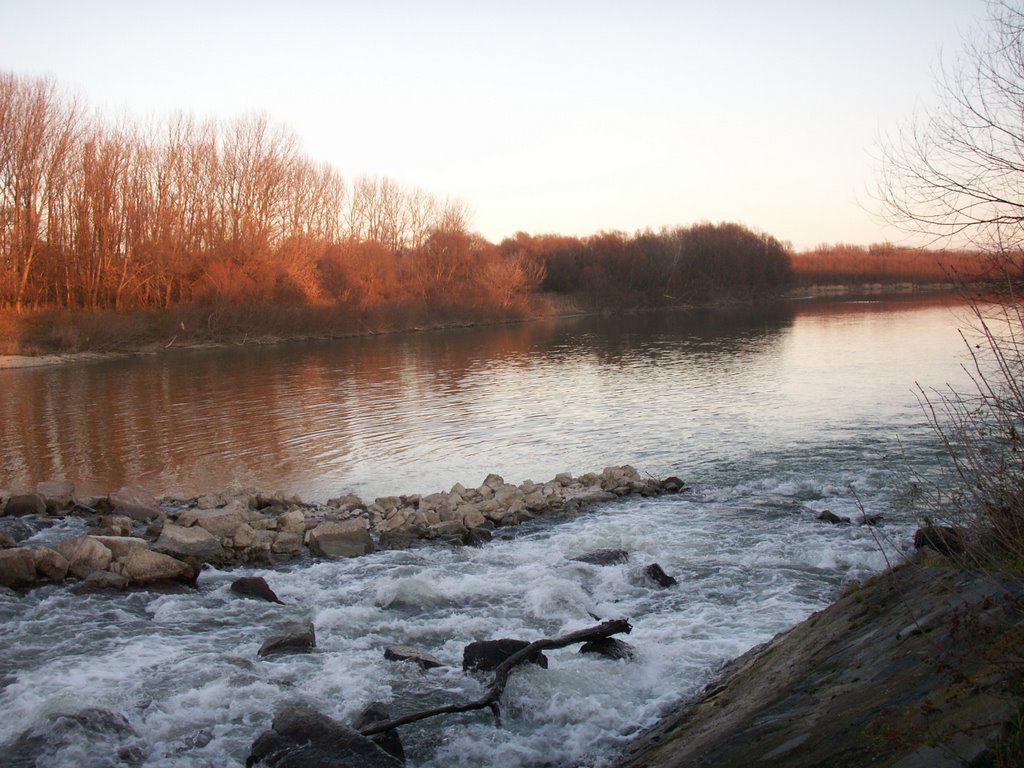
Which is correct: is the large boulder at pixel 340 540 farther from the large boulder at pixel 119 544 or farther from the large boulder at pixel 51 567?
the large boulder at pixel 51 567

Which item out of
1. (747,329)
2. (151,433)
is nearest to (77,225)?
(151,433)

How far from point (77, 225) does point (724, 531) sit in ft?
185

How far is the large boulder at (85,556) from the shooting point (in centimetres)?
1052

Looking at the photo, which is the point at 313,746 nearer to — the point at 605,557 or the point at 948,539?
the point at 948,539

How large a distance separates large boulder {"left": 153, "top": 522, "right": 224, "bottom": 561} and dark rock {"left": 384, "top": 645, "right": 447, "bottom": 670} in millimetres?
4529

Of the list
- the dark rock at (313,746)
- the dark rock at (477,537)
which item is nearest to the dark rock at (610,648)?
the dark rock at (313,746)

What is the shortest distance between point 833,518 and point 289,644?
26.4 ft

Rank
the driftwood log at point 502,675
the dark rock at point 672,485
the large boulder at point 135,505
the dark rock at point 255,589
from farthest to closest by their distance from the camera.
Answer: the dark rock at point 672,485
the large boulder at point 135,505
the dark rock at point 255,589
the driftwood log at point 502,675

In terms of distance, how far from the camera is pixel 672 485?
1480cm

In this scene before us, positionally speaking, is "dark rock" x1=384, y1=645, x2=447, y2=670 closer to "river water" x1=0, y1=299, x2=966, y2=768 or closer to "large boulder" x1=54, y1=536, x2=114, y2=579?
"river water" x1=0, y1=299, x2=966, y2=768

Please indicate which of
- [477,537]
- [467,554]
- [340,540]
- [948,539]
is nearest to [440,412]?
[477,537]

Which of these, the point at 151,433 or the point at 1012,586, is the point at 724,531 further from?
the point at 151,433

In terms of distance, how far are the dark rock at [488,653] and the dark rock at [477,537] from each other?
407 centimetres

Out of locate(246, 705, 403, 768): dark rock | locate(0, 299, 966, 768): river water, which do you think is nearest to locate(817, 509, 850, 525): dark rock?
locate(0, 299, 966, 768): river water
